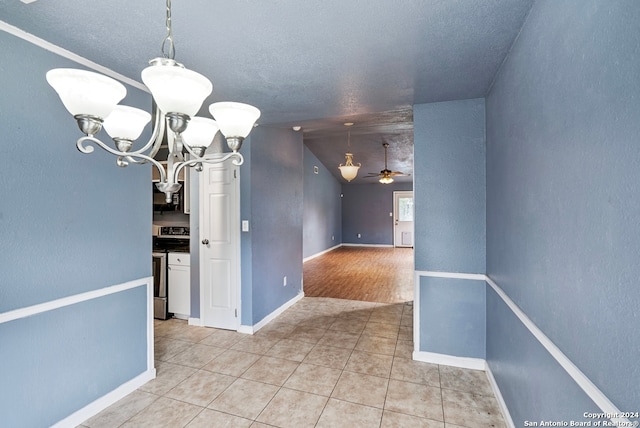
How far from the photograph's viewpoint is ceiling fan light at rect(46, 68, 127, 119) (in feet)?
3.25

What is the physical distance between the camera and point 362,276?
6.11m

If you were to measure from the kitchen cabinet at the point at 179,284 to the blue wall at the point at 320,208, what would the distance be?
4.36 meters

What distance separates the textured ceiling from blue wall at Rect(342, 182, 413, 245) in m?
8.29

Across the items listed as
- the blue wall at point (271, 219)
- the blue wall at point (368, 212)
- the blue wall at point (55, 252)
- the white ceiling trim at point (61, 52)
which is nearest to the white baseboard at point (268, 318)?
the blue wall at point (271, 219)

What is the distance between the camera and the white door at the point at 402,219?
34.9 ft

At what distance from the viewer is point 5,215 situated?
1.59 meters

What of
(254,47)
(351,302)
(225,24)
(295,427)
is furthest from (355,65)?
(351,302)

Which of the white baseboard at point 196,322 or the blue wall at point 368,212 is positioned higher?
the blue wall at point 368,212

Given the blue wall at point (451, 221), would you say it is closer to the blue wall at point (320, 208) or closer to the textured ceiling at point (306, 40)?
the textured ceiling at point (306, 40)

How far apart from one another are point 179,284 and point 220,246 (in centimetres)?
79

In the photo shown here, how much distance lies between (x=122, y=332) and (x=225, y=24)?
7.19 ft

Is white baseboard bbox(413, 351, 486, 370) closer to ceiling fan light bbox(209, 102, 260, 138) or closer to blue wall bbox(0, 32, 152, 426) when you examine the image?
blue wall bbox(0, 32, 152, 426)

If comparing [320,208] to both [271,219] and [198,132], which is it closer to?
[271,219]

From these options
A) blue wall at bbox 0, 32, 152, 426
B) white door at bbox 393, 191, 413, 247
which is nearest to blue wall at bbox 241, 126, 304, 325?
blue wall at bbox 0, 32, 152, 426
